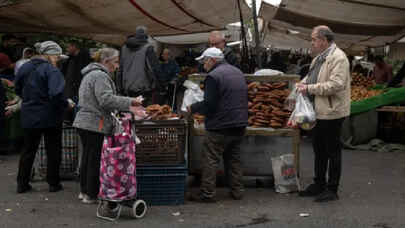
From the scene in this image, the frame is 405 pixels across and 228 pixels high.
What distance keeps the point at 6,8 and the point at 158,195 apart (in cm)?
524

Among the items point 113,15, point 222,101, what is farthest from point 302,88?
point 113,15

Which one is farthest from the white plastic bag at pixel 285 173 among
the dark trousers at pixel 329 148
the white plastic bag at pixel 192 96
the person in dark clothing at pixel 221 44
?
the person in dark clothing at pixel 221 44

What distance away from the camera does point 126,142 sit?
6.14 meters

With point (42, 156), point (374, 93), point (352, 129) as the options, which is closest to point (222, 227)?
point (42, 156)

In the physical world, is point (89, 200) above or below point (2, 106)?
below

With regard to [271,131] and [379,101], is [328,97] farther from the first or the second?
[379,101]

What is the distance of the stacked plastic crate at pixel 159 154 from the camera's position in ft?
22.1

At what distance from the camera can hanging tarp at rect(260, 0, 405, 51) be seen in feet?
39.8

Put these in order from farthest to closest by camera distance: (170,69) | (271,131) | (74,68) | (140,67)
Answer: (170,69) → (74,68) → (140,67) → (271,131)

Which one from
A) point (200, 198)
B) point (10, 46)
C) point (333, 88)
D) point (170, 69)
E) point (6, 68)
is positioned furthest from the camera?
point (170, 69)

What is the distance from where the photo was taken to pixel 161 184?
6.82 metres

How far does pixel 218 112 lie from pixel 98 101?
1.34 m

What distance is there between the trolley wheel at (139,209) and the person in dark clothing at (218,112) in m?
0.92

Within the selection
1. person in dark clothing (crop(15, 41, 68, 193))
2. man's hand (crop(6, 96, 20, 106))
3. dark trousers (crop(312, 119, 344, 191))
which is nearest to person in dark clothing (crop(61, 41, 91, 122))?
man's hand (crop(6, 96, 20, 106))
